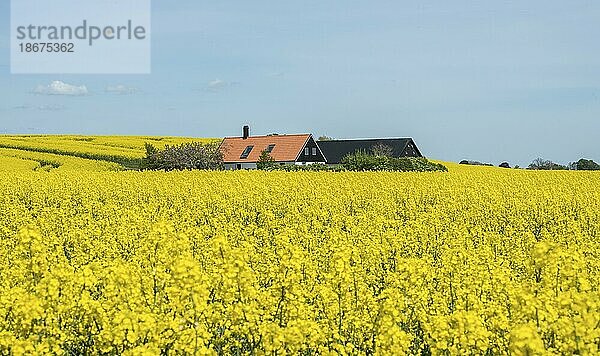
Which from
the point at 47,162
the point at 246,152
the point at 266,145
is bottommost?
the point at 47,162

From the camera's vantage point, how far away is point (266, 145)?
60.9 m

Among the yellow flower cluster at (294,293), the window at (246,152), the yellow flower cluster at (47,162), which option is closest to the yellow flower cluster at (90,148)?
the yellow flower cluster at (47,162)

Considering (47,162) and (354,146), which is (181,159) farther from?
(354,146)

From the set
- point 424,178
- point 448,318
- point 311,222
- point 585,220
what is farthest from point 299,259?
point 424,178

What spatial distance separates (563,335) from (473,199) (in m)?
15.1

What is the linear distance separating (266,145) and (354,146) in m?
9.09

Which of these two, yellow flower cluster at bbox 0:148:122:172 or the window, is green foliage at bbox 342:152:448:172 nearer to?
yellow flower cluster at bbox 0:148:122:172

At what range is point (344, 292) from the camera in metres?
7.23

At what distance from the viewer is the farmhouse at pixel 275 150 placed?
5906 centimetres

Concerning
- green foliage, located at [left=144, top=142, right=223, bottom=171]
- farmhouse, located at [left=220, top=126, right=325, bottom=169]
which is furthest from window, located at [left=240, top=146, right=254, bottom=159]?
green foliage, located at [left=144, top=142, right=223, bottom=171]

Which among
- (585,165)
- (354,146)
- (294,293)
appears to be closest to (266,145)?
(354,146)

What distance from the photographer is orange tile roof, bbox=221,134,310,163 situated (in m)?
59.1

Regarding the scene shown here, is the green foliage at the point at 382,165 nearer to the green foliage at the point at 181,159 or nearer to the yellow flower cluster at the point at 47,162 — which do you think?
the green foliage at the point at 181,159

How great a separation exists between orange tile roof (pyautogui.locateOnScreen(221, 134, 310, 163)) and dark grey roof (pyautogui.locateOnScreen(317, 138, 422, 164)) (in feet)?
19.8
